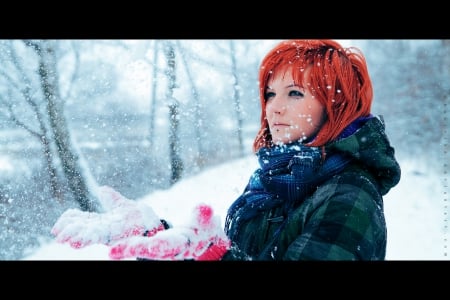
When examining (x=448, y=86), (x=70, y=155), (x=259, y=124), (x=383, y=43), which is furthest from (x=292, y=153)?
(x=70, y=155)

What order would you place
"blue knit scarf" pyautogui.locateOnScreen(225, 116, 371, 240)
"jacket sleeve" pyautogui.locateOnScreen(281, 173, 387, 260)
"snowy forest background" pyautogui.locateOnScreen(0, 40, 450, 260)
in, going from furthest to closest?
1. "snowy forest background" pyautogui.locateOnScreen(0, 40, 450, 260)
2. "blue knit scarf" pyautogui.locateOnScreen(225, 116, 371, 240)
3. "jacket sleeve" pyautogui.locateOnScreen(281, 173, 387, 260)

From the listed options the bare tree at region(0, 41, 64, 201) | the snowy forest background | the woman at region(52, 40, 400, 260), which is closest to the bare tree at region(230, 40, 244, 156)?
the snowy forest background

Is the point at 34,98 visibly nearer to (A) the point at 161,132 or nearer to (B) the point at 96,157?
(B) the point at 96,157

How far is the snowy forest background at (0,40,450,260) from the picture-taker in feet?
4.86

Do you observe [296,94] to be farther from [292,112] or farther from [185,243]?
[185,243]

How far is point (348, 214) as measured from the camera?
111 cm

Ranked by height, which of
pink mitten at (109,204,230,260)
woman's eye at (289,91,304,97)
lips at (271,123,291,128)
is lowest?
pink mitten at (109,204,230,260)

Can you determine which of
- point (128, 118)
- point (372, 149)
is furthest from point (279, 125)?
point (128, 118)

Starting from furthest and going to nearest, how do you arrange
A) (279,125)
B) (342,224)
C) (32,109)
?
(32,109) → (279,125) → (342,224)

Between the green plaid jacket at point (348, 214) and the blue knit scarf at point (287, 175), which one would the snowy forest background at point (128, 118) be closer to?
the blue knit scarf at point (287, 175)

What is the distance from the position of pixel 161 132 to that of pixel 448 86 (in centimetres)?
110

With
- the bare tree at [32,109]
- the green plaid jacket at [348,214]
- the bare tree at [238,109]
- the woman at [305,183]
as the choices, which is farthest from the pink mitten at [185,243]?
the bare tree at [32,109]

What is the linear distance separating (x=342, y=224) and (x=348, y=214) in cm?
3

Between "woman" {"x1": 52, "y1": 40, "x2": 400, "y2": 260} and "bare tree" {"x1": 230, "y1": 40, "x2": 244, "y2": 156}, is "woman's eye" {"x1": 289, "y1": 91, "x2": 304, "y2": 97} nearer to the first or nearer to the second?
"woman" {"x1": 52, "y1": 40, "x2": 400, "y2": 260}
